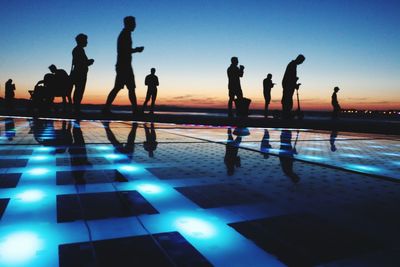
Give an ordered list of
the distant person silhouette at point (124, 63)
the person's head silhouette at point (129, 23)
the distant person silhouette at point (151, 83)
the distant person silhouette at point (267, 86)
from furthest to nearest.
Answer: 1. the distant person silhouette at point (267, 86)
2. the distant person silhouette at point (151, 83)
3. the distant person silhouette at point (124, 63)
4. the person's head silhouette at point (129, 23)

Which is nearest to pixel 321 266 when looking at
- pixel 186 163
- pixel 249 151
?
pixel 186 163

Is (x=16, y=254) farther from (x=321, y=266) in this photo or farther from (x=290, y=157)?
(x=290, y=157)

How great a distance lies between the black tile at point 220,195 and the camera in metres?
1.50

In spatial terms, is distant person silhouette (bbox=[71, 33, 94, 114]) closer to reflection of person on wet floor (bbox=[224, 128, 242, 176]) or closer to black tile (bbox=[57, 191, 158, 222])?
reflection of person on wet floor (bbox=[224, 128, 242, 176])

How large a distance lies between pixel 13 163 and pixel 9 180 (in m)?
0.55

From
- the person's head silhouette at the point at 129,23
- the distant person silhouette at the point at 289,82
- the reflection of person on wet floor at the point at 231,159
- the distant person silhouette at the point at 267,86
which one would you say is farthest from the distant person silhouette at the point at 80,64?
the distant person silhouette at the point at 267,86

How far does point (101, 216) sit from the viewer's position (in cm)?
129

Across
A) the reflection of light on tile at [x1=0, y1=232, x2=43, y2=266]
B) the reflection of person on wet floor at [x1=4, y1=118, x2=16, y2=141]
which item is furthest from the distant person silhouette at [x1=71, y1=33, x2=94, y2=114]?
the reflection of light on tile at [x1=0, y1=232, x2=43, y2=266]

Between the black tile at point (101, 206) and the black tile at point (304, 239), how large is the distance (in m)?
0.41

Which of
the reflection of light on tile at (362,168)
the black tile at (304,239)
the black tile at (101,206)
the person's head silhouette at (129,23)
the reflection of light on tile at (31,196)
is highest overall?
the person's head silhouette at (129,23)

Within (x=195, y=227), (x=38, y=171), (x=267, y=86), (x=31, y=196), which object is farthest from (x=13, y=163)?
(x=267, y=86)

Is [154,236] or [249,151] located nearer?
[154,236]

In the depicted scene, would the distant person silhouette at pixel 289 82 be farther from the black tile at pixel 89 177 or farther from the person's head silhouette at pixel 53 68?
the black tile at pixel 89 177

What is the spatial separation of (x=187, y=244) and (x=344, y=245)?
485 millimetres
